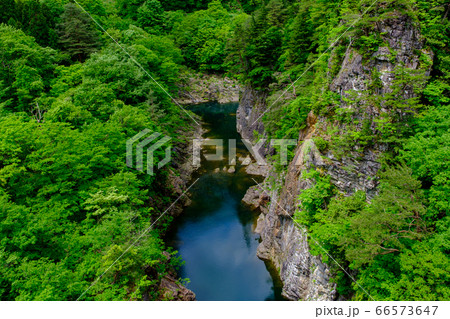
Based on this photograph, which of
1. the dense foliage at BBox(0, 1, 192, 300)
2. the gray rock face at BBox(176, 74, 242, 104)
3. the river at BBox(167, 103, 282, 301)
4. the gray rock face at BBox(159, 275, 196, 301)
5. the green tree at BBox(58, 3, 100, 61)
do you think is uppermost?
the green tree at BBox(58, 3, 100, 61)

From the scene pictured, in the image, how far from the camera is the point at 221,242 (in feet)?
73.8

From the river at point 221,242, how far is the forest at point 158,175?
2033mm

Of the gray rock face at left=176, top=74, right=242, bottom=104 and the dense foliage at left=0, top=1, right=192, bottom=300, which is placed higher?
the dense foliage at left=0, top=1, right=192, bottom=300

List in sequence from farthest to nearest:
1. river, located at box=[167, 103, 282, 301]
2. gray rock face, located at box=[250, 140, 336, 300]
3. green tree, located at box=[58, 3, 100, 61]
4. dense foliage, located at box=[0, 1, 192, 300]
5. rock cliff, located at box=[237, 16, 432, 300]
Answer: green tree, located at box=[58, 3, 100, 61] < river, located at box=[167, 103, 282, 301] < gray rock face, located at box=[250, 140, 336, 300] < rock cliff, located at box=[237, 16, 432, 300] < dense foliage, located at box=[0, 1, 192, 300]

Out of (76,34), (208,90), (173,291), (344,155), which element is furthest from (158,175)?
(208,90)

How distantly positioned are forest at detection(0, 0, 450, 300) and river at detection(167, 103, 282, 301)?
2.03 metres

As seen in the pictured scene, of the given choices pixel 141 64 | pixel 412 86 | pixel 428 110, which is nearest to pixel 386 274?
pixel 428 110

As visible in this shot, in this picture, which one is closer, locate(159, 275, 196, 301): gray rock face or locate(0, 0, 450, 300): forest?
locate(0, 0, 450, 300): forest

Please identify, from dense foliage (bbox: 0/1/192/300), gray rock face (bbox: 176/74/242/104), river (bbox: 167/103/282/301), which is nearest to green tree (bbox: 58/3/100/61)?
dense foliage (bbox: 0/1/192/300)

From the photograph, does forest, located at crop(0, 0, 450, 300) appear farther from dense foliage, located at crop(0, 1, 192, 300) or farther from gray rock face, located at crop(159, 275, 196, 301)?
gray rock face, located at crop(159, 275, 196, 301)

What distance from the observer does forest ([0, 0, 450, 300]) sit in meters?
10.7

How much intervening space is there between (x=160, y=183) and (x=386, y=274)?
1722cm

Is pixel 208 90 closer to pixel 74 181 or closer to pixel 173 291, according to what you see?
pixel 74 181

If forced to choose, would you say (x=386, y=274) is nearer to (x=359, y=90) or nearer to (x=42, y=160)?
(x=359, y=90)
